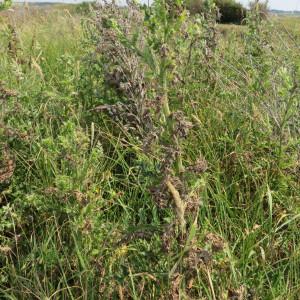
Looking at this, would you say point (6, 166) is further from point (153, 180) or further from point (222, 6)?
point (222, 6)

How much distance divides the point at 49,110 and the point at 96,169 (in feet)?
2.15

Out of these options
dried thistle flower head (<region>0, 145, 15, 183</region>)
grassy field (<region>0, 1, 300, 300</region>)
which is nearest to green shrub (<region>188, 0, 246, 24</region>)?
grassy field (<region>0, 1, 300, 300</region>)

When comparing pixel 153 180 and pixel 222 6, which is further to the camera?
pixel 222 6

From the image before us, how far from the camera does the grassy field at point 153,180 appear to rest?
5.67ft

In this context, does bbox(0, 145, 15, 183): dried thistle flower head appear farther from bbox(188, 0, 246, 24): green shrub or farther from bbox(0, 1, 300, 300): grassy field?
bbox(188, 0, 246, 24): green shrub

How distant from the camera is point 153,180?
183cm

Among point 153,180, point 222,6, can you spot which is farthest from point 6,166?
point 222,6

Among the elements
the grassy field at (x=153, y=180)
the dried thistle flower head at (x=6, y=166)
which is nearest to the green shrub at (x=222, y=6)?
the grassy field at (x=153, y=180)

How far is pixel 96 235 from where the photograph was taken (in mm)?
1916

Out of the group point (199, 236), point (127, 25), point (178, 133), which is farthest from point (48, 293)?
point (127, 25)

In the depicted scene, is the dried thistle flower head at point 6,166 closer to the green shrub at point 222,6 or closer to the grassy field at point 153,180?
the grassy field at point 153,180

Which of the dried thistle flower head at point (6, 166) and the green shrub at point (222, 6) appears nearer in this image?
the dried thistle flower head at point (6, 166)

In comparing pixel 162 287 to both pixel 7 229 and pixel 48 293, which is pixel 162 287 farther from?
pixel 7 229

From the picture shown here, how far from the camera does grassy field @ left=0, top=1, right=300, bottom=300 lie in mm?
1729
